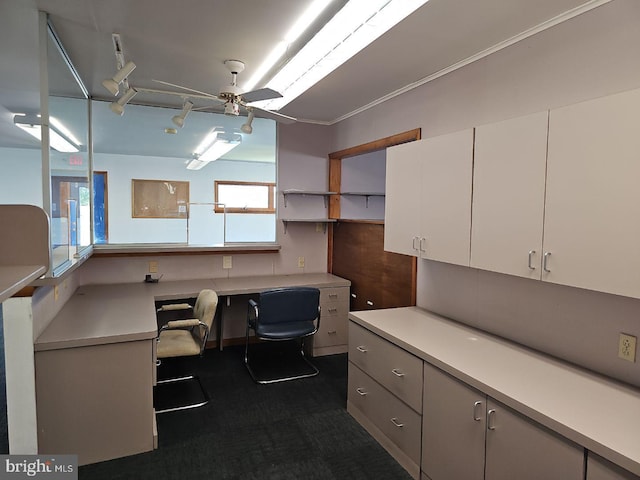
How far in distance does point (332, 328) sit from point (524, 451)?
8.79 ft

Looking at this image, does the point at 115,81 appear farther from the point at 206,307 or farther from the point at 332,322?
the point at 332,322

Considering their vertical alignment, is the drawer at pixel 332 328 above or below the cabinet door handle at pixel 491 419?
below

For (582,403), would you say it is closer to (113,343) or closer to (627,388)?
(627,388)

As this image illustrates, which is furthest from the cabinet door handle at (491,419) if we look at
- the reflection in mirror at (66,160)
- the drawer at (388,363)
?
the reflection in mirror at (66,160)

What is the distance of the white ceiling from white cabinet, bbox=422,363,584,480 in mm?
1837

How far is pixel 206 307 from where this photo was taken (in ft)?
10.4

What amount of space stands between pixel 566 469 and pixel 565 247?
0.86 meters

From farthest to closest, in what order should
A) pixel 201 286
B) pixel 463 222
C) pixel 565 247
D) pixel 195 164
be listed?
pixel 195 164 → pixel 201 286 → pixel 463 222 → pixel 565 247

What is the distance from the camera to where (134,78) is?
3244 mm

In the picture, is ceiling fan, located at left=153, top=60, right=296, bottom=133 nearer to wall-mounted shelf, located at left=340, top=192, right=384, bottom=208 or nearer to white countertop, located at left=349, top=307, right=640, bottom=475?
white countertop, located at left=349, top=307, right=640, bottom=475

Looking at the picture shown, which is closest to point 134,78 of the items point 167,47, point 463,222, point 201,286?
point 167,47

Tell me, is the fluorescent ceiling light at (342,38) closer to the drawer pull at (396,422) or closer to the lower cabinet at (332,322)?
the lower cabinet at (332,322)

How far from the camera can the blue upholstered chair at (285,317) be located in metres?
3.50

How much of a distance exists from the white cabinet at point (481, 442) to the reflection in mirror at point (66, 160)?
7.13 feet
